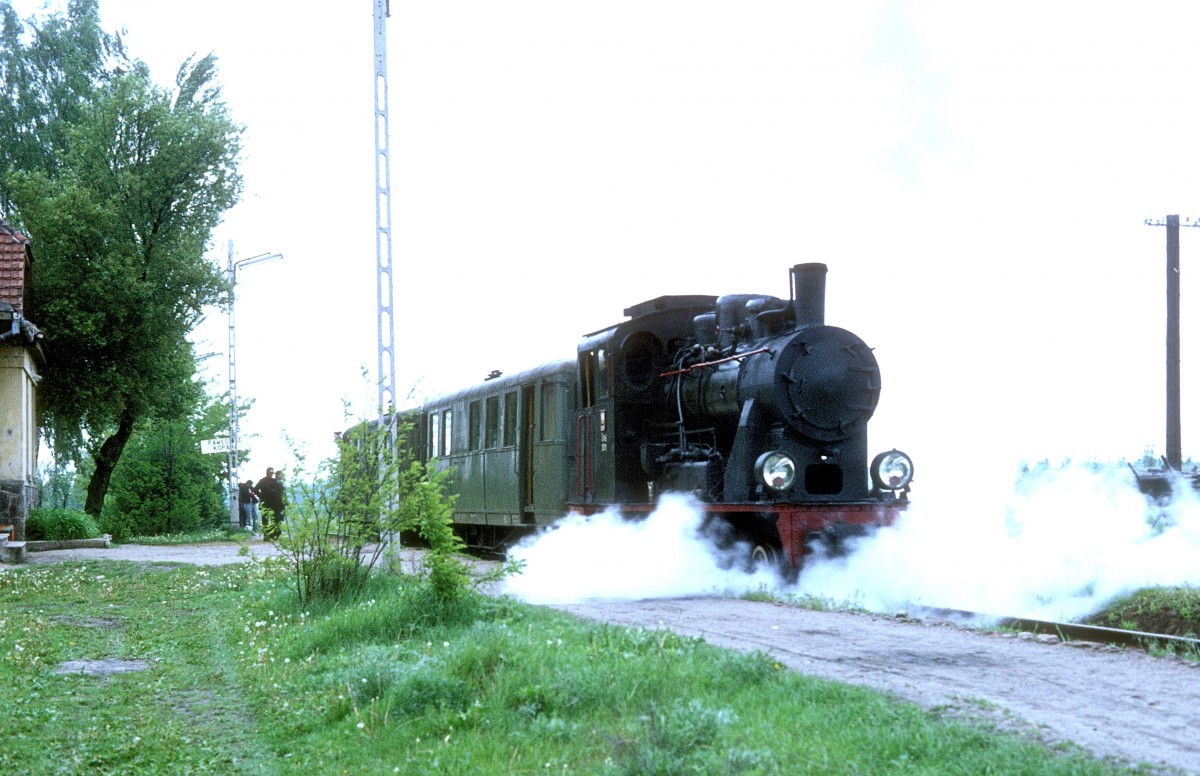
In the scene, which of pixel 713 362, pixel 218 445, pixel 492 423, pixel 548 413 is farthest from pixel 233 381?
pixel 713 362

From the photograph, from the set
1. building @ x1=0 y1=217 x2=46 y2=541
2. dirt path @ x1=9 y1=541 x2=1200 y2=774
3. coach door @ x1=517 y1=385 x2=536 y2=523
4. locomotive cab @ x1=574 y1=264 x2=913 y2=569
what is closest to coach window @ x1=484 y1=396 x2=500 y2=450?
coach door @ x1=517 y1=385 x2=536 y2=523

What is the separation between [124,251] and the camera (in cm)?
2861

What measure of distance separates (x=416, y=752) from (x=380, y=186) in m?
12.0

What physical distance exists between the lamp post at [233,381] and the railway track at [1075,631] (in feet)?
78.3

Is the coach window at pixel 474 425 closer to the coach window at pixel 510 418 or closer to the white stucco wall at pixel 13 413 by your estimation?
the coach window at pixel 510 418

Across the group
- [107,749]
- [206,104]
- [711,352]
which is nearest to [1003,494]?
[711,352]

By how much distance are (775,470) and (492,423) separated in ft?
25.1

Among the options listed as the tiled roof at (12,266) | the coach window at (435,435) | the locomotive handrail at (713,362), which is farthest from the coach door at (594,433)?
the tiled roof at (12,266)

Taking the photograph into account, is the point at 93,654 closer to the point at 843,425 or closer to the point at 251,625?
the point at 251,625

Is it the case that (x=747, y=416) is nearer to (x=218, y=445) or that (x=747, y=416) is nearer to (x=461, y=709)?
(x=461, y=709)

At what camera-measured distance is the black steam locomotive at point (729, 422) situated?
39.0ft

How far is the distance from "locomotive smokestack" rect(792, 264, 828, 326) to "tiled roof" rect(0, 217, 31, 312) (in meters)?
16.5

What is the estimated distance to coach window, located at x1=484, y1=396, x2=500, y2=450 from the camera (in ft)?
60.0

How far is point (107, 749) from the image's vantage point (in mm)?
6031
